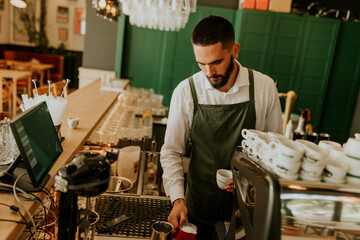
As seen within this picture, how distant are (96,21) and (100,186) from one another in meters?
6.17

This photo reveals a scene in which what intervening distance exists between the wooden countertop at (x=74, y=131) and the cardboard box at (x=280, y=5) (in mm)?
3353

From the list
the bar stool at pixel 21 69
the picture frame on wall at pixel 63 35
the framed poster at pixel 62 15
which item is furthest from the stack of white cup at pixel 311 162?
the framed poster at pixel 62 15

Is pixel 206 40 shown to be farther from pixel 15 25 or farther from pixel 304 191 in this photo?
pixel 15 25

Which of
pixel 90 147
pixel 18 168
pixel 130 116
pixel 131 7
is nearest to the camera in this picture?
pixel 18 168

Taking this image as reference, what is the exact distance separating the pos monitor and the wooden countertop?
7cm

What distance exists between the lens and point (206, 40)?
1.59 m

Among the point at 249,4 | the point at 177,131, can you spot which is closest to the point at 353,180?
the point at 177,131

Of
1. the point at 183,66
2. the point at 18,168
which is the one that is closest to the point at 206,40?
the point at 18,168

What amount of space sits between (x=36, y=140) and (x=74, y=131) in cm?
98

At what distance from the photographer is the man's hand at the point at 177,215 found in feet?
4.73

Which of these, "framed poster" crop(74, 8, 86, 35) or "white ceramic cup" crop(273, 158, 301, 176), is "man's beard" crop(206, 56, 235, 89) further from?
"framed poster" crop(74, 8, 86, 35)

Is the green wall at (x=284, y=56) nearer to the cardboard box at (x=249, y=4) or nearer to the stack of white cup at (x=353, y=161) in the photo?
the cardboard box at (x=249, y=4)

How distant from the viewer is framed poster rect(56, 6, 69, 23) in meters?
11.5

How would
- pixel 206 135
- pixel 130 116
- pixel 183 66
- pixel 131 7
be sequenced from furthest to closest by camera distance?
pixel 183 66, pixel 130 116, pixel 131 7, pixel 206 135
